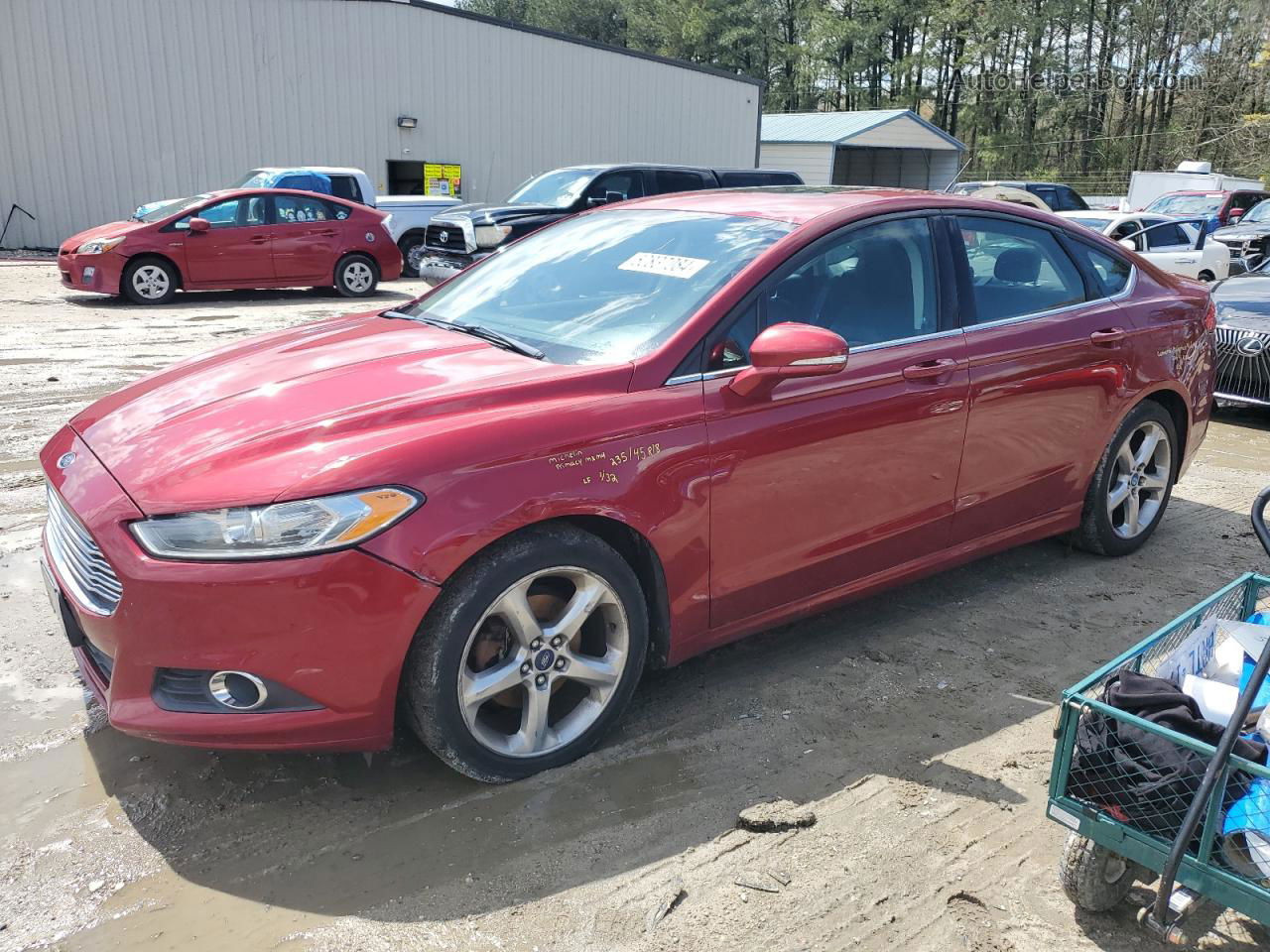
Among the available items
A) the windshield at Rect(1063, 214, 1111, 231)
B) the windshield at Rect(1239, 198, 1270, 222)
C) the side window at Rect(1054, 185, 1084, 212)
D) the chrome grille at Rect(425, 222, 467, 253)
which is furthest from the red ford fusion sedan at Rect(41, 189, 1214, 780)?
the side window at Rect(1054, 185, 1084, 212)

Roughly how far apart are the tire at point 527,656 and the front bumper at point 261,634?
10cm

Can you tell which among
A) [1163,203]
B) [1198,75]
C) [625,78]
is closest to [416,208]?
[625,78]

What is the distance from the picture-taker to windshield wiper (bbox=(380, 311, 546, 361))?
3277 mm

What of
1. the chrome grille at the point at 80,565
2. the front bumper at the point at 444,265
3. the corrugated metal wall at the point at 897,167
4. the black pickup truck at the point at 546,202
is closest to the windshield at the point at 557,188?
the black pickup truck at the point at 546,202

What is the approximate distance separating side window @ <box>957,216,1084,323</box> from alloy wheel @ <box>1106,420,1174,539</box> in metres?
0.80

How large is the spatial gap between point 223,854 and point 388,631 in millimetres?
740

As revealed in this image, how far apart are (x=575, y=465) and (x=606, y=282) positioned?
1.01 m

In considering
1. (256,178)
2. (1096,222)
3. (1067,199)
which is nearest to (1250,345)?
(1096,222)

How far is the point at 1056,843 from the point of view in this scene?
2789mm

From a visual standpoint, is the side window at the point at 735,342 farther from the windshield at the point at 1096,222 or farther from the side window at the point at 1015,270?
the windshield at the point at 1096,222

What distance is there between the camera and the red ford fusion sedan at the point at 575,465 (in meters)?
2.54

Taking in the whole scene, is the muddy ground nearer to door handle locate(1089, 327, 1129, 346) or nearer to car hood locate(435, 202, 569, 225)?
door handle locate(1089, 327, 1129, 346)

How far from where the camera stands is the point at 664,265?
11.5 ft

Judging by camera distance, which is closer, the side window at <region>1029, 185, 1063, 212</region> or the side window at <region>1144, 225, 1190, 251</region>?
the side window at <region>1144, 225, 1190, 251</region>
